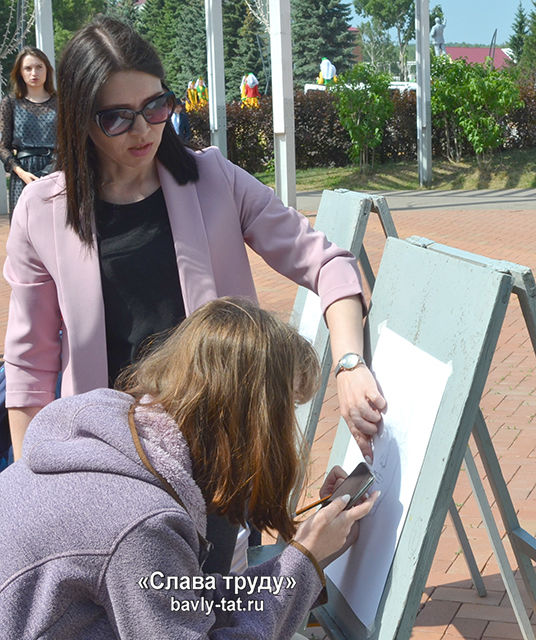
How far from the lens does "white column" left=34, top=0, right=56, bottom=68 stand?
47.4 ft

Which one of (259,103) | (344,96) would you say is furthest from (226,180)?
(259,103)

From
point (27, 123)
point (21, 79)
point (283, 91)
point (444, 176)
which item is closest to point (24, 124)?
point (27, 123)

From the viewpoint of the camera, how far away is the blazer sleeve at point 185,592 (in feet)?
4.63

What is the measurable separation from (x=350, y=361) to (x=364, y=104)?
18085mm

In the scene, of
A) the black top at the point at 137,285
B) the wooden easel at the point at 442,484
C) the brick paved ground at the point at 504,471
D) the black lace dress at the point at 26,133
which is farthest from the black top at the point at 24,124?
the black top at the point at 137,285

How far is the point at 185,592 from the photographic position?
1.47 metres

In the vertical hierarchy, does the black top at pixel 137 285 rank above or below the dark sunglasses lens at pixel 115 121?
below

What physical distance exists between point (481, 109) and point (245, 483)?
18477mm

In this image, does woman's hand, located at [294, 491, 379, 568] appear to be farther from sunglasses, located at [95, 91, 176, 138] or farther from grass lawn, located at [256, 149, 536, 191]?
grass lawn, located at [256, 149, 536, 191]

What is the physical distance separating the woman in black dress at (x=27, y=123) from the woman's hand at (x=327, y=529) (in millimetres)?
5659

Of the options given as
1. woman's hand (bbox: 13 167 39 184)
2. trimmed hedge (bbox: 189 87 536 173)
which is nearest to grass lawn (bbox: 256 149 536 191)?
trimmed hedge (bbox: 189 87 536 173)

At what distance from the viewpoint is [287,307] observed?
7.91 metres

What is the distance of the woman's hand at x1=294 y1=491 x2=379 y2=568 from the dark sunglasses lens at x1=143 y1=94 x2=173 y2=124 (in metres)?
0.85

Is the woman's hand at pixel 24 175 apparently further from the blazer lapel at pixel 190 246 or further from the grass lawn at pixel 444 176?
the grass lawn at pixel 444 176
